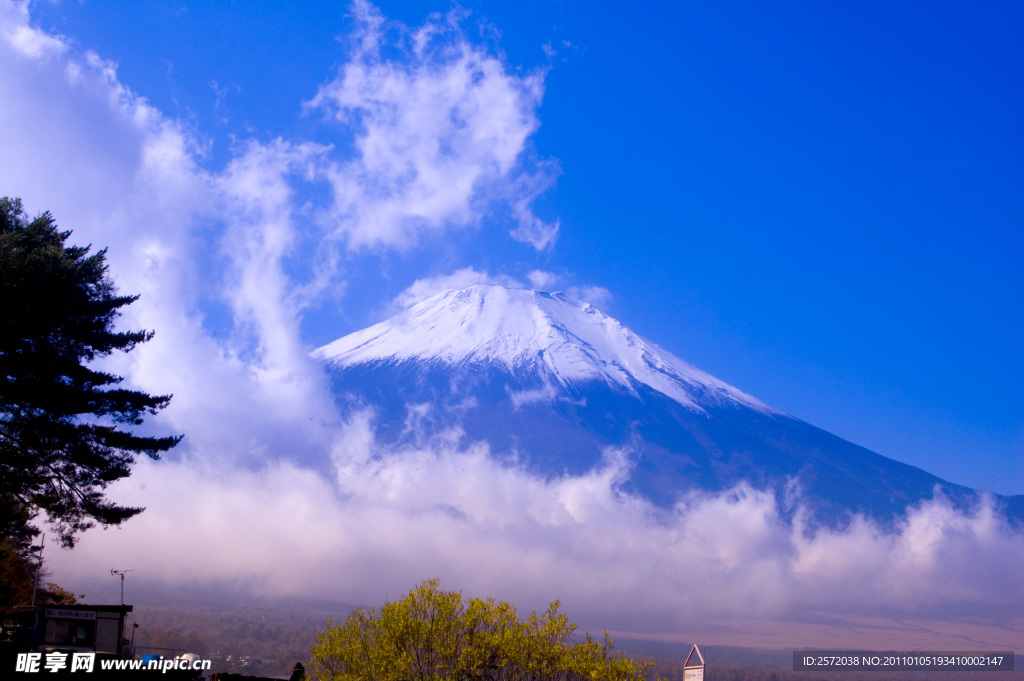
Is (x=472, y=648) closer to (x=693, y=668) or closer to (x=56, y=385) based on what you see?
(x=693, y=668)

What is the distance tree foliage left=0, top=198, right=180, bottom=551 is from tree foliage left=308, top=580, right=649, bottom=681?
9306 mm

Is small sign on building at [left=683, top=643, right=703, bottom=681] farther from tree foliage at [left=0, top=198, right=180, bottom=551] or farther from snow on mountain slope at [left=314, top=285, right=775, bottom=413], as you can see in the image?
snow on mountain slope at [left=314, top=285, right=775, bottom=413]

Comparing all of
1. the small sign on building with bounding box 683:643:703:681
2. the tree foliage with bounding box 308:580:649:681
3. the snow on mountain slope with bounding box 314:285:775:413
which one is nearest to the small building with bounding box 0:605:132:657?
the tree foliage with bounding box 308:580:649:681

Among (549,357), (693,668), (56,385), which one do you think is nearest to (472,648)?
(693,668)

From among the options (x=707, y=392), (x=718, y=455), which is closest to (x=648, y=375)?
(x=707, y=392)

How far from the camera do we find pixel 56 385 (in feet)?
62.3

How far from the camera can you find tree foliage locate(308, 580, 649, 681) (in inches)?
603

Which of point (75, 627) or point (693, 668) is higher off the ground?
point (693, 668)

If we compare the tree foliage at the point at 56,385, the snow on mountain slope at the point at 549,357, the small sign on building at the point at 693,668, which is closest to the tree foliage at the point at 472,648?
the small sign on building at the point at 693,668

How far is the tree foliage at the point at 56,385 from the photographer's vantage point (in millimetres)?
17953

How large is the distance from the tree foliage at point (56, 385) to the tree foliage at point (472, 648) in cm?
931

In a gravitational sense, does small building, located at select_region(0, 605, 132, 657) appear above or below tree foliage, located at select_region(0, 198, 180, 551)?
below

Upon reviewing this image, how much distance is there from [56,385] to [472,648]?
1252 cm

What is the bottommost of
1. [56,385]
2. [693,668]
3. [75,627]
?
[75,627]
